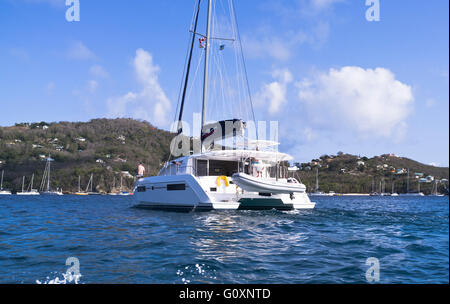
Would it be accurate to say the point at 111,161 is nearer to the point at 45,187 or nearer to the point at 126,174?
the point at 126,174

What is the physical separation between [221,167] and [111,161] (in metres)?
120

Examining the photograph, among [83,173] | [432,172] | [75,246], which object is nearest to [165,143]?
[83,173]

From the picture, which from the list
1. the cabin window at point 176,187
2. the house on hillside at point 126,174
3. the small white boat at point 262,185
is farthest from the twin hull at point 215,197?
the house on hillside at point 126,174

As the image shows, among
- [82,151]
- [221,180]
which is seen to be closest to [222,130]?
[221,180]

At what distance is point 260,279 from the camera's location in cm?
552

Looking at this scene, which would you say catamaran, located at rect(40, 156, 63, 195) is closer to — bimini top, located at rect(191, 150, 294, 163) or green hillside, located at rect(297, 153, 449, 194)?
green hillside, located at rect(297, 153, 449, 194)

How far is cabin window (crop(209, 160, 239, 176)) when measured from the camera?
65.6ft

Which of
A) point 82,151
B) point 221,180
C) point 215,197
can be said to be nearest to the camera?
point 215,197

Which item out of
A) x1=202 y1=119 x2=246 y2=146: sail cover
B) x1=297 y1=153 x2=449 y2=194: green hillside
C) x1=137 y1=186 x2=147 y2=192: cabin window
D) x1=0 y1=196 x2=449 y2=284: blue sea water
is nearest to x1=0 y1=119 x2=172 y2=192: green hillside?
x1=297 y1=153 x2=449 y2=194: green hillside

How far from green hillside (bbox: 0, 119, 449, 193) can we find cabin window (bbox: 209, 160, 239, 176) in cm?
9038

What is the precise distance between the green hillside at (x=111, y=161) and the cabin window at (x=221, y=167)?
90.4 m

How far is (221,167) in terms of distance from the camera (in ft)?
66.2

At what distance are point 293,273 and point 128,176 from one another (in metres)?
128
